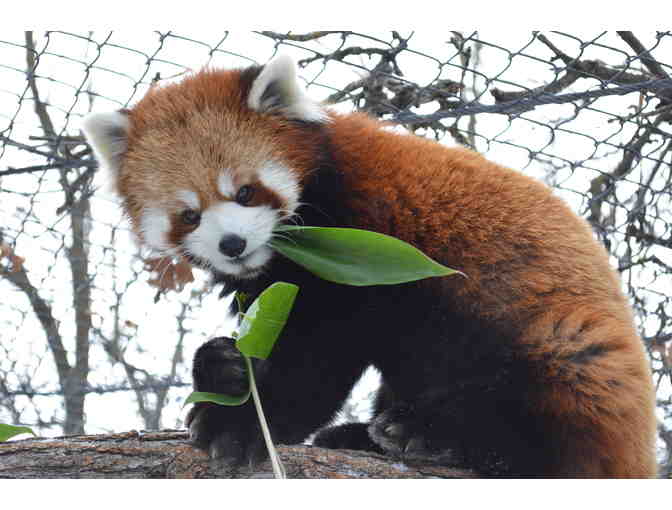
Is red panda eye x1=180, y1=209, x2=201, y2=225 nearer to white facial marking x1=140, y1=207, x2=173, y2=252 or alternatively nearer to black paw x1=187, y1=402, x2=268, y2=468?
white facial marking x1=140, y1=207, x2=173, y2=252

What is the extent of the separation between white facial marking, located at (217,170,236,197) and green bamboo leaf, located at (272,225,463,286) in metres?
0.17

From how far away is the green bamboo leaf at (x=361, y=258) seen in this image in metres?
1.25

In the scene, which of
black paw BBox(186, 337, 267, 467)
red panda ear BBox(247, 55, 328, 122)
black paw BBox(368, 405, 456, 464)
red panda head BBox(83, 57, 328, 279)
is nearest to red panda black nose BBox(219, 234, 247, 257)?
red panda head BBox(83, 57, 328, 279)

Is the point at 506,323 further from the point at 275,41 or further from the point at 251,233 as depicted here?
the point at 275,41

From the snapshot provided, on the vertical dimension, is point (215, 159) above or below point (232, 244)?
above

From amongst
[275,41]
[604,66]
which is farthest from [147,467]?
[604,66]

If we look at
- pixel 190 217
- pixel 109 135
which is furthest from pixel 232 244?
pixel 109 135

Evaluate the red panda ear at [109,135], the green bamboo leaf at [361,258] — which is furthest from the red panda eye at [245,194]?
the red panda ear at [109,135]

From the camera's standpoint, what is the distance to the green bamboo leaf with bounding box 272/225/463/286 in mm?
1246

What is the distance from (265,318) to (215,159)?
0.39 m

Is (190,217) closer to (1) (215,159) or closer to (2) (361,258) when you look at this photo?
(1) (215,159)

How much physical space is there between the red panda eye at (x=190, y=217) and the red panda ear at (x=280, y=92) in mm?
284

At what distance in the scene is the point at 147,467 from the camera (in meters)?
1.49

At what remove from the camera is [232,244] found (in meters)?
1.47
